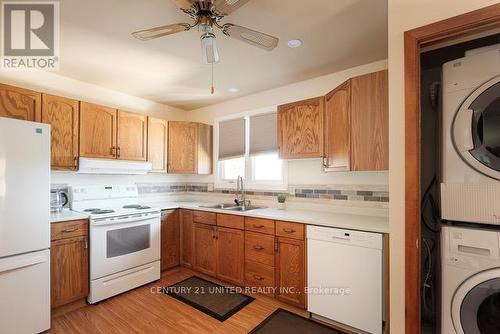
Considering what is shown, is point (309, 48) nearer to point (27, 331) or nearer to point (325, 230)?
point (325, 230)

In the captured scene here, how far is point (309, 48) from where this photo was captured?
7.02 feet

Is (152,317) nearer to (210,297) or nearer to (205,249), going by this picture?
(210,297)

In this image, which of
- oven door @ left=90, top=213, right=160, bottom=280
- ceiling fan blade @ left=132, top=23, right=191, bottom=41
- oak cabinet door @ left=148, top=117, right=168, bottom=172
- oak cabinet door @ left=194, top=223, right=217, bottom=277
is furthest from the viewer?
oak cabinet door @ left=148, top=117, right=168, bottom=172

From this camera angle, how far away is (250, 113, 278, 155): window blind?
312 centimetres

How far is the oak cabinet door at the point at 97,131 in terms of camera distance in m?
2.64

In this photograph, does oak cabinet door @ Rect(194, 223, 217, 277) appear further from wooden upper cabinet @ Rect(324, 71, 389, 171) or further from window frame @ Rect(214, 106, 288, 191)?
wooden upper cabinet @ Rect(324, 71, 389, 171)

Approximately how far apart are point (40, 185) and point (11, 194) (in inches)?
7.0

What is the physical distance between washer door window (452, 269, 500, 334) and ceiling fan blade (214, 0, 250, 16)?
6.27 feet

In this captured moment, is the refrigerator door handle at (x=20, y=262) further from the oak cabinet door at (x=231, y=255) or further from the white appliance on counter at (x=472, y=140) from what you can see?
the white appliance on counter at (x=472, y=140)

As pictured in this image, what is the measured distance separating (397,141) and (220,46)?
162 centimetres

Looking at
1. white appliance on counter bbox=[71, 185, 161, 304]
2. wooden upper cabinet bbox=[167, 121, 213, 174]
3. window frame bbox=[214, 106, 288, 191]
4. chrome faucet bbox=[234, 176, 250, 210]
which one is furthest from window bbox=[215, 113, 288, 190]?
white appliance on counter bbox=[71, 185, 161, 304]

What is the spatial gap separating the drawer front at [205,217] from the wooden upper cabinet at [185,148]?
770 mm

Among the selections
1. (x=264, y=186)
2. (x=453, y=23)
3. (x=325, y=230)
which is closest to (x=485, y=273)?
(x=325, y=230)

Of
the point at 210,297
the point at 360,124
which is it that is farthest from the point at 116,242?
the point at 360,124
